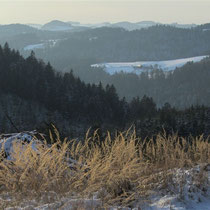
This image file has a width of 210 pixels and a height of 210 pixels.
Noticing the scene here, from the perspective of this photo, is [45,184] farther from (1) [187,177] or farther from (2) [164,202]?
(1) [187,177]

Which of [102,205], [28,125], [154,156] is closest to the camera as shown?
[102,205]

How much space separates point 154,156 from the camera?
5.44m

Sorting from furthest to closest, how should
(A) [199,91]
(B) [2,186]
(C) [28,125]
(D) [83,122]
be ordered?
(A) [199,91] → (D) [83,122] → (C) [28,125] → (B) [2,186]

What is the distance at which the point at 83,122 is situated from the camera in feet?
264

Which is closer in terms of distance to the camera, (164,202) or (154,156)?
(164,202)

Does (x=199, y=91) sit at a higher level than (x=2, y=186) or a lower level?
lower

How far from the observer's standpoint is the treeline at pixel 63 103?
249 ft

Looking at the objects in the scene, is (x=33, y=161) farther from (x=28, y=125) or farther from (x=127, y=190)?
(x=28, y=125)

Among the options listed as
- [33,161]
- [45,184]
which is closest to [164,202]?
[45,184]

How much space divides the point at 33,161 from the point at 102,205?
1.26m

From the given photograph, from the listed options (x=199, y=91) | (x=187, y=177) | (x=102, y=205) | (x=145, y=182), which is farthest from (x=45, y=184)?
(x=199, y=91)

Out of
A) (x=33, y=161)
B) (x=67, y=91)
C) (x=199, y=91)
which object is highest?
(x=33, y=161)

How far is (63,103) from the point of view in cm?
8069

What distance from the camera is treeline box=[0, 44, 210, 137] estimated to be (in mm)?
75812
